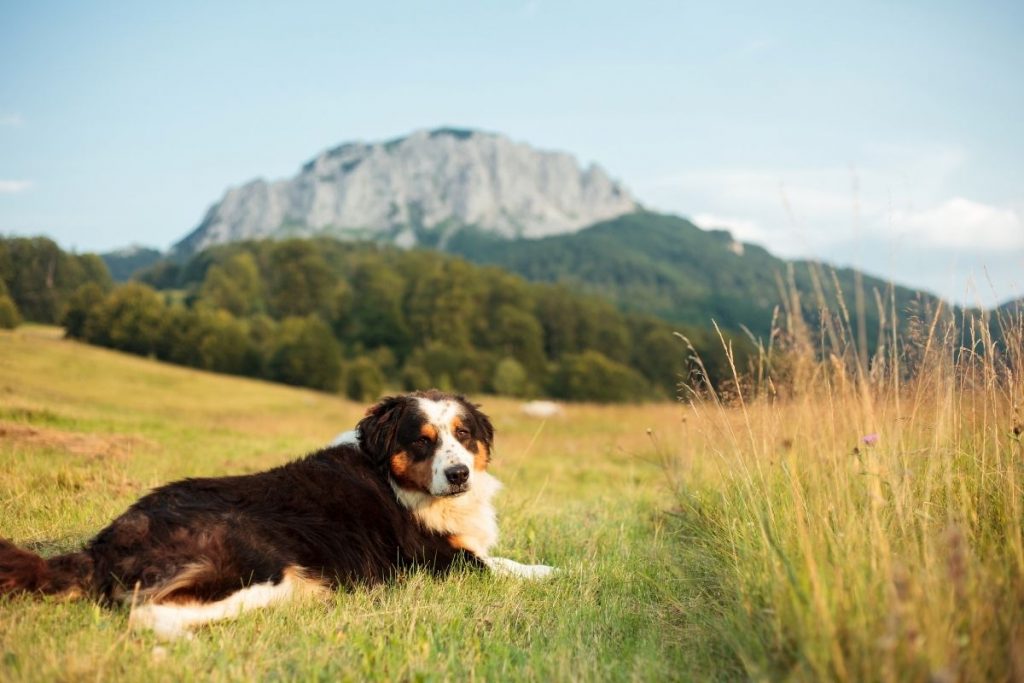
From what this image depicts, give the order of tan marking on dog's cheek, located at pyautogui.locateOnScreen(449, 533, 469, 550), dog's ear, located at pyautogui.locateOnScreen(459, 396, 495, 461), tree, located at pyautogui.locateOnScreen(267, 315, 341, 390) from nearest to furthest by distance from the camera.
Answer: tan marking on dog's cheek, located at pyautogui.locateOnScreen(449, 533, 469, 550), dog's ear, located at pyautogui.locateOnScreen(459, 396, 495, 461), tree, located at pyautogui.locateOnScreen(267, 315, 341, 390)

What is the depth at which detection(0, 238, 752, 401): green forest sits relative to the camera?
58594 millimetres

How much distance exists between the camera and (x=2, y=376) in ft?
81.9

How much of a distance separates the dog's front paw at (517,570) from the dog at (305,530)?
18 mm

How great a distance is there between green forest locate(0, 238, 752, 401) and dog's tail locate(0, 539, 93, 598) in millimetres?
40183

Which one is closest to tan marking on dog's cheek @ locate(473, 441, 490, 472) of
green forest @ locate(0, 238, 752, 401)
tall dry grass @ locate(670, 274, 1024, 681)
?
tall dry grass @ locate(670, 274, 1024, 681)

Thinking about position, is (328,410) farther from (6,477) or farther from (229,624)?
(229,624)

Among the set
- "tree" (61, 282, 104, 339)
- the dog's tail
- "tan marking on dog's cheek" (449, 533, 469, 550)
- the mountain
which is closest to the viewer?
the dog's tail

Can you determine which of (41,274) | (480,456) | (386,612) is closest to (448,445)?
(480,456)

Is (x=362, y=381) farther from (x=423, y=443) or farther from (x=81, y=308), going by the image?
(x=423, y=443)

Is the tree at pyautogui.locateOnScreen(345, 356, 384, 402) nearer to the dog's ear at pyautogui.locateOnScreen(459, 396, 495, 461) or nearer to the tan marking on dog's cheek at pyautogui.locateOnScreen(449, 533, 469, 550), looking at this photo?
the dog's ear at pyautogui.locateOnScreen(459, 396, 495, 461)

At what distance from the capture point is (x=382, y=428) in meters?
5.86

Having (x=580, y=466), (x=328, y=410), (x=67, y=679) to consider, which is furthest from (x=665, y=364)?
(x=67, y=679)

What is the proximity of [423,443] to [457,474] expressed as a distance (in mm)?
430

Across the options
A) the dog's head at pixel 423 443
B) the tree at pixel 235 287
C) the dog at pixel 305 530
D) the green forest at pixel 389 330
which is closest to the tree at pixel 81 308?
the green forest at pixel 389 330
